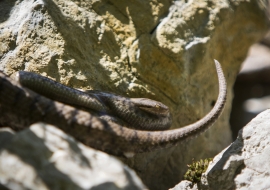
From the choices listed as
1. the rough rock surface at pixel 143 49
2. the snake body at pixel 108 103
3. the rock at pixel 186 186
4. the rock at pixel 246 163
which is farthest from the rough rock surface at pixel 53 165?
the rough rock surface at pixel 143 49

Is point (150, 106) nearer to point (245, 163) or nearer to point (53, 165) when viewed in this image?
point (245, 163)

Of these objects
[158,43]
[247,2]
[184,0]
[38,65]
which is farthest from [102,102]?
[247,2]

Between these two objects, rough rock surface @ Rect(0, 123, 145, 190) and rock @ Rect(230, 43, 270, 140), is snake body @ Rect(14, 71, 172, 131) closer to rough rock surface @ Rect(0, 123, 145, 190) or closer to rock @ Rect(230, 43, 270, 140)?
rough rock surface @ Rect(0, 123, 145, 190)

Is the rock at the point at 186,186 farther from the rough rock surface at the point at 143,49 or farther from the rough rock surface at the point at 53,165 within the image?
the rough rock surface at the point at 53,165

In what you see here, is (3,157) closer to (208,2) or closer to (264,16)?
(208,2)

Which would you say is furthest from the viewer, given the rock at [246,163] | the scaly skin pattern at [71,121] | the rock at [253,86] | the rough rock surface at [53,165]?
the rock at [253,86]

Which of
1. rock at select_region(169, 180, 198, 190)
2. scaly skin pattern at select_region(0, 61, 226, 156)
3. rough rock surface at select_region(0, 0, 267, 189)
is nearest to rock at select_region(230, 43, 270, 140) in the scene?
rough rock surface at select_region(0, 0, 267, 189)

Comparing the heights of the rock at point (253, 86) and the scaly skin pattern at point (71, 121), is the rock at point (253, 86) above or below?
below
